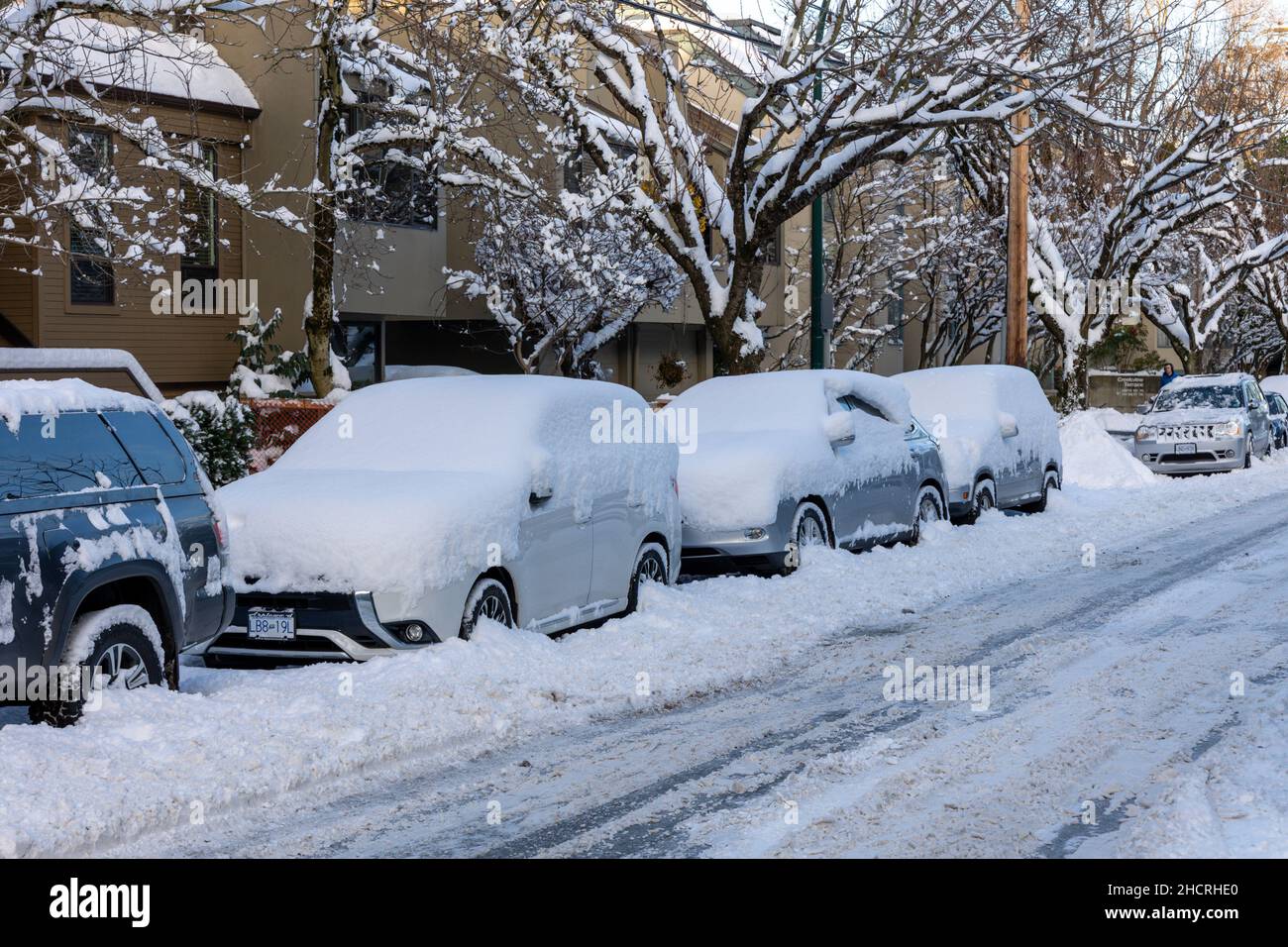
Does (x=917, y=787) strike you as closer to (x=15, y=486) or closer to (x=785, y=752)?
(x=785, y=752)

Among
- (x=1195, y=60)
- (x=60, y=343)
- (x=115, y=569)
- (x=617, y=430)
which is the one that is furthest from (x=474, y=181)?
(x=1195, y=60)

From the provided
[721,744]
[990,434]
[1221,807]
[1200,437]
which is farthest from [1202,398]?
[1221,807]

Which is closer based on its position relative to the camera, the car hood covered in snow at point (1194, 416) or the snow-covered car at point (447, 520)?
the snow-covered car at point (447, 520)

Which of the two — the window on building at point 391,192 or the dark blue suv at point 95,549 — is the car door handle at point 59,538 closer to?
the dark blue suv at point 95,549

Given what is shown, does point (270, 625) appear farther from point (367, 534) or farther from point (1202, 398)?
point (1202, 398)

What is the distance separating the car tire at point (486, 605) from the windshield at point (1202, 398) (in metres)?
19.1

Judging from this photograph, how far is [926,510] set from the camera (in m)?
15.5

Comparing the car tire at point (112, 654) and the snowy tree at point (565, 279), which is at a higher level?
the snowy tree at point (565, 279)

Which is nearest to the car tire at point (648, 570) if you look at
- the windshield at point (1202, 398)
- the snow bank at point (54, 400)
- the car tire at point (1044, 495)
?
the snow bank at point (54, 400)

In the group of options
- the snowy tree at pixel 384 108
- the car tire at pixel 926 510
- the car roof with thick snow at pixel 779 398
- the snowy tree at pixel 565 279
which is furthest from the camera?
the snowy tree at pixel 565 279

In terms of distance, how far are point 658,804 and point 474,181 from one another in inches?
537

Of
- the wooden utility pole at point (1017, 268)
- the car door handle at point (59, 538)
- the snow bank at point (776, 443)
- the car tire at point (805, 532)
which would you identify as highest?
the wooden utility pole at point (1017, 268)

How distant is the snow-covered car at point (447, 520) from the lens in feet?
28.3

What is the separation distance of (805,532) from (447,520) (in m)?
4.94
